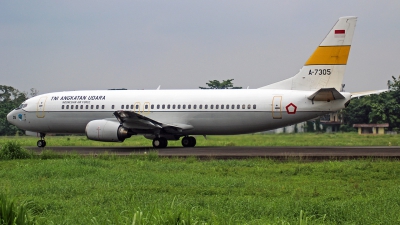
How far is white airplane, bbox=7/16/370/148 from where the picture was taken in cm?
2583

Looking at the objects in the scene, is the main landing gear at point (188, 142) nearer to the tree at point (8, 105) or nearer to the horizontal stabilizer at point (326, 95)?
the horizontal stabilizer at point (326, 95)

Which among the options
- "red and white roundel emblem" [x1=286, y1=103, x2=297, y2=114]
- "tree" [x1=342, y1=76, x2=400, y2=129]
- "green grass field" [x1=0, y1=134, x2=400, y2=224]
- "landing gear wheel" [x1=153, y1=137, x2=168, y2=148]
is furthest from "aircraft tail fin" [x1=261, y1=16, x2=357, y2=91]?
"tree" [x1=342, y1=76, x2=400, y2=129]

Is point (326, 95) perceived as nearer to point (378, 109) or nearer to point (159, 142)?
point (159, 142)

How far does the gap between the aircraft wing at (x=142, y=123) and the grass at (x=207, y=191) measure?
8.09 metres

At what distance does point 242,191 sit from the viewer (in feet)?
39.3

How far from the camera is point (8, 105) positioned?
238ft

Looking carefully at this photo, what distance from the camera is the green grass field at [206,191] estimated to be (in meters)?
8.84

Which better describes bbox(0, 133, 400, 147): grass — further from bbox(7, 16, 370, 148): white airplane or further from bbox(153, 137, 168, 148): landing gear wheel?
bbox(153, 137, 168, 148): landing gear wheel

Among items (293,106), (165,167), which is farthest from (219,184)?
(293,106)

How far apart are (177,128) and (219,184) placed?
15.6 m

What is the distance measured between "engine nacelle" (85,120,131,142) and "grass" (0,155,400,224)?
27.5 ft

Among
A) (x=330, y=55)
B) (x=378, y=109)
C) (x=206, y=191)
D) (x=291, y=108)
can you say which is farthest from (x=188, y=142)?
(x=378, y=109)

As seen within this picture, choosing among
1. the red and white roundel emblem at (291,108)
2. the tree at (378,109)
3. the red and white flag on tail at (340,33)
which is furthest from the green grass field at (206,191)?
the tree at (378,109)

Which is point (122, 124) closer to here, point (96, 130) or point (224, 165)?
point (96, 130)
